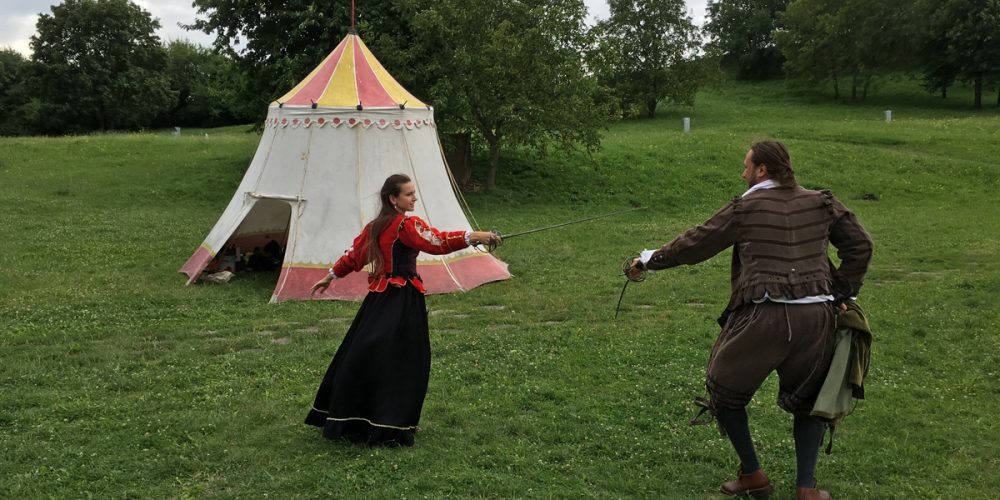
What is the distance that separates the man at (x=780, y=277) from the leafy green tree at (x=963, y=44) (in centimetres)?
3734

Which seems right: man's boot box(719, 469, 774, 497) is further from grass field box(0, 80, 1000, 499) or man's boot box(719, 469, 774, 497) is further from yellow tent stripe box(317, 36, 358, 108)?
yellow tent stripe box(317, 36, 358, 108)

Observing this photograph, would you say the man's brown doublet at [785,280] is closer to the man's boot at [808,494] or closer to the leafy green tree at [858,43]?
the man's boot at [808,494]

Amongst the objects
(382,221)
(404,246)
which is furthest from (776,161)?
(382,221)

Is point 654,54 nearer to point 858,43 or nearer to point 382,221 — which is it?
point 858,43

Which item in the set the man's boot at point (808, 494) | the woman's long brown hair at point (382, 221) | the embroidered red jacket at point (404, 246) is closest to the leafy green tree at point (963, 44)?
the man's boot at point (808, 494)

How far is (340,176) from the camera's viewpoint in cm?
1010

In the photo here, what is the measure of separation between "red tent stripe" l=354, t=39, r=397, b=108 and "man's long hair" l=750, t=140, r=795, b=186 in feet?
23.8

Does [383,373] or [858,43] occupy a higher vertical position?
[858,43]

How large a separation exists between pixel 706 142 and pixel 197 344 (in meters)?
19.2

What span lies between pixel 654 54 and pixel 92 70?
2994 cm

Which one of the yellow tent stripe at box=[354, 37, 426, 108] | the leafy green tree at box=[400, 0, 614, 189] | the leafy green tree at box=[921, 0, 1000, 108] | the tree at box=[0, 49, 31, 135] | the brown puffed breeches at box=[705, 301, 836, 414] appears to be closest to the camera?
the brown puffed breeches at box=[705, 301, 836, 414]

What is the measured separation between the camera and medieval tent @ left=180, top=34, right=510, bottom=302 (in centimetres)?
993

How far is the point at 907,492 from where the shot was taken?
4.29 metres

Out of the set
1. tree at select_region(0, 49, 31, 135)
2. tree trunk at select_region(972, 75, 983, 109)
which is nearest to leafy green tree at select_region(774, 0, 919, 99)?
tree trunk at select_region(972, 75, 983, 109)
